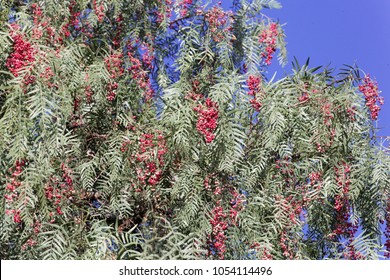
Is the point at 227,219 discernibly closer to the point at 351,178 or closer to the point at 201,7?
the point at 351,178

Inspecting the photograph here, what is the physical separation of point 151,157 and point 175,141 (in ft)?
0.69

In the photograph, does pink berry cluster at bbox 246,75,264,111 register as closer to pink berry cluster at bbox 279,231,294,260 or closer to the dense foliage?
the dense foliage

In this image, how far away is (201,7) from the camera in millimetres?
5578

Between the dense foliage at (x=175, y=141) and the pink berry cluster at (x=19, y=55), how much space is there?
0.01 m

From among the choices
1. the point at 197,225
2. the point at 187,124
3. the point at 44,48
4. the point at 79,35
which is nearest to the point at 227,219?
the point at 197,225

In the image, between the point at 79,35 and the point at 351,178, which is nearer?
the point at 351,178

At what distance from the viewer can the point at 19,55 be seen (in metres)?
4.62

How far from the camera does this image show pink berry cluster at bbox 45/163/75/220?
4.43 metres

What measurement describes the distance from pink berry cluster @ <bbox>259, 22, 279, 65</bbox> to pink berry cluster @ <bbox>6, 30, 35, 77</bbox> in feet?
5.35

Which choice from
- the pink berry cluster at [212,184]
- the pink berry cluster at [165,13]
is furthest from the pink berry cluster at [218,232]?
the pink berry cluster at [165,13]

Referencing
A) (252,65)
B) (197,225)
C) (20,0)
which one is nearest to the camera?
(197,225)

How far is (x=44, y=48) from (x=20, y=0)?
1438mm

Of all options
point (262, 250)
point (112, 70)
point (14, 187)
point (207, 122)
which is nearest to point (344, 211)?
point (262, 250)
